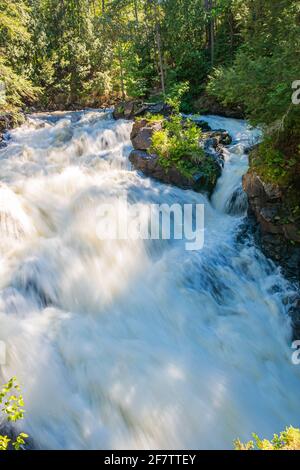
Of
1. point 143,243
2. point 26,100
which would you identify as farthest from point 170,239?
point 26,100

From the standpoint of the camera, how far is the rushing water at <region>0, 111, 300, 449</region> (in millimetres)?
5121

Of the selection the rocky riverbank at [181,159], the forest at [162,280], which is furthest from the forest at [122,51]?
the forest at [162,280]

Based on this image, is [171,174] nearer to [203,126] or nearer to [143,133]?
[143,133]

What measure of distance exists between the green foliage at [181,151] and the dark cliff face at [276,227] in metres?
2.40

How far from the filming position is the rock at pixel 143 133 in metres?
11.6

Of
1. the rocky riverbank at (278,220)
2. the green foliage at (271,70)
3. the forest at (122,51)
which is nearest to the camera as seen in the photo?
the green foliage at (271,70)

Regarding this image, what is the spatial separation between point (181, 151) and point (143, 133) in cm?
166

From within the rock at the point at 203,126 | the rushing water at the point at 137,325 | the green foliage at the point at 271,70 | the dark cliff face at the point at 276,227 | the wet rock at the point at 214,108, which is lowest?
the rushing water at the point at 137,325

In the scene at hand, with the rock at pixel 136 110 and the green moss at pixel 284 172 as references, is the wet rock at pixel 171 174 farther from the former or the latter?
the rock at pixel 136 110

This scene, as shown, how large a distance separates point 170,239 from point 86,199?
2.37 metres

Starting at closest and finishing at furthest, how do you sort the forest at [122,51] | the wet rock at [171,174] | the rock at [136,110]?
the wet rock at [171,174] < the rock at [136,110] < the forest at [122,51]

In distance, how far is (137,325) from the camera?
6.67 meters

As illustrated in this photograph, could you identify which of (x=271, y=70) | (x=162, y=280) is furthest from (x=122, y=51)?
(x=162, y=280)

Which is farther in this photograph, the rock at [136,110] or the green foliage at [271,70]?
the rock at [136,110]
